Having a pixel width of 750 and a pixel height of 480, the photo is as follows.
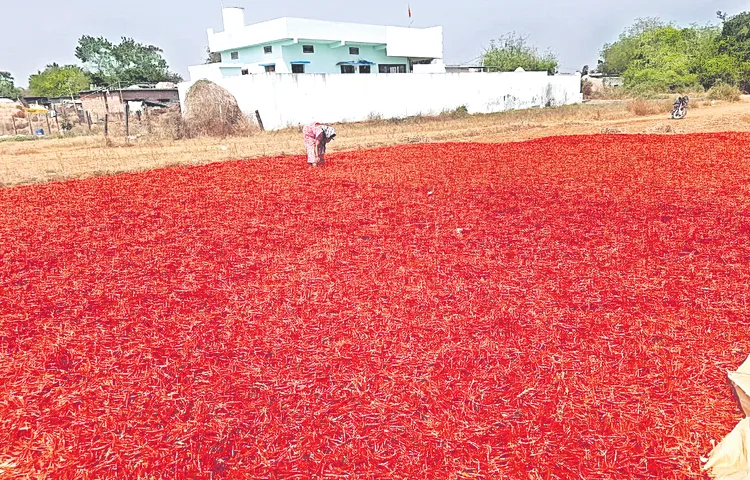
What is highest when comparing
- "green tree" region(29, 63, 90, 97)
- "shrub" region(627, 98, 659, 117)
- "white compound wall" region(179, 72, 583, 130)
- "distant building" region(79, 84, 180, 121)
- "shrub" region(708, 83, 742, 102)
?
"green tree" region(29, 63, 90, 97)

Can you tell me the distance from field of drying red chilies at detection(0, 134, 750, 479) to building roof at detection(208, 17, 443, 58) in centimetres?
2597

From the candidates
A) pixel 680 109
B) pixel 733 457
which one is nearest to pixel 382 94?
pixel 680 109

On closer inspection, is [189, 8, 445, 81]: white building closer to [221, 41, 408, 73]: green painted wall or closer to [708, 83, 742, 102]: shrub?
[221, 41, 408, 73]: green painted wall

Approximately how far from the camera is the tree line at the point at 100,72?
55.9 metres

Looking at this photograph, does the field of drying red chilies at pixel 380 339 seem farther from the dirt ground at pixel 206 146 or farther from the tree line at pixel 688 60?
the tree line at pixel 688 60

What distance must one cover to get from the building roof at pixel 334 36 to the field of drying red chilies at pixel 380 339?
25971 mm

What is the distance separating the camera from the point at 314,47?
103 ft

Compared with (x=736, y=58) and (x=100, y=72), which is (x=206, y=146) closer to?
(x=736, y=58)

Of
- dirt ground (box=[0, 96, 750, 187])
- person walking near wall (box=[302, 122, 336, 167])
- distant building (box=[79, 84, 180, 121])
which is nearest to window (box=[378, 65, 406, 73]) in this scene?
distant building (box=[79, 84, 180, 121])

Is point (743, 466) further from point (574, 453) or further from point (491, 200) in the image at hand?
point (491, 200)

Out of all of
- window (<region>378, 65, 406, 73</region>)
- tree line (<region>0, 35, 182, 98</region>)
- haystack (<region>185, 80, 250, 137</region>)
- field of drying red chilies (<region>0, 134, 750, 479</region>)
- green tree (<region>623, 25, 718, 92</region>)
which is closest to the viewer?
field of drying red chilies (<region>0, 134, 750, 479</region>)

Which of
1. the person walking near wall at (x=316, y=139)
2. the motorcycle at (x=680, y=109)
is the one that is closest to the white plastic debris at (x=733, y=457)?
the person walking near wall at (x=316, y=139)

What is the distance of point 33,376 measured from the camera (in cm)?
267

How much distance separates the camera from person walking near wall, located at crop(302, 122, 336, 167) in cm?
975
